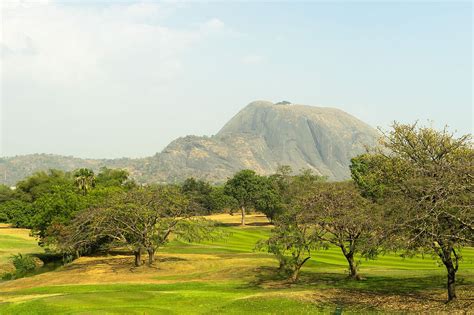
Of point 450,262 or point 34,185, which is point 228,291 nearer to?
point 450,262

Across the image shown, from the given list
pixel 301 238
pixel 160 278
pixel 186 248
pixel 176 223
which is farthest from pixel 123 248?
pixel 301 238

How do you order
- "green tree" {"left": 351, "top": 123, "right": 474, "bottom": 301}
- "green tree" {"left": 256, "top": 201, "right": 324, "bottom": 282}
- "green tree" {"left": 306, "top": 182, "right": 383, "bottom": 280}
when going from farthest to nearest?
"green tree" {"left": 256, "top": 201, "right": 324, "bottom": 282} → "green tree" {"left": 306, "top": 182, "right": 383, "bottom": 280} → "green tree" {"left": 351, "top": 123, "right": 474, "bottom": 301}

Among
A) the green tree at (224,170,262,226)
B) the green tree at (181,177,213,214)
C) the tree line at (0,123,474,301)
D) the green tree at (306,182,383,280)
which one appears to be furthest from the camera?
the green tree at (181,177,213,214)

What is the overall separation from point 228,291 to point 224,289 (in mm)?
1230

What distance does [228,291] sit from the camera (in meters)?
39.3

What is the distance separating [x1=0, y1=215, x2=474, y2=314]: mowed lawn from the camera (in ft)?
103

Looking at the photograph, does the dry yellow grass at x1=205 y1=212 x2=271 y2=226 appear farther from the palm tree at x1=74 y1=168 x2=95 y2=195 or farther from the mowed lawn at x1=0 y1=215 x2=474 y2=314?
the mowed lawn at x1=0 y1=215 x2=474 y2=314

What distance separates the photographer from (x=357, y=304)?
1253 inches

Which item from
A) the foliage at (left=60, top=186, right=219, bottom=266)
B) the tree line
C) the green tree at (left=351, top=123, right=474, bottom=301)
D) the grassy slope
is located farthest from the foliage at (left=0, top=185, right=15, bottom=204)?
the green tree at (left=351, top=123, right=474, bottom=301)

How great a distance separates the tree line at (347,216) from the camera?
26656 millimetres

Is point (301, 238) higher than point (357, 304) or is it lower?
higher

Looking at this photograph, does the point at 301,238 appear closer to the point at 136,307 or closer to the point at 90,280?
the point at 136,307

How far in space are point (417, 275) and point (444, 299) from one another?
13109 mm

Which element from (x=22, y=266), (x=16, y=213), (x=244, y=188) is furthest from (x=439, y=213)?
(x=16, y=213)
